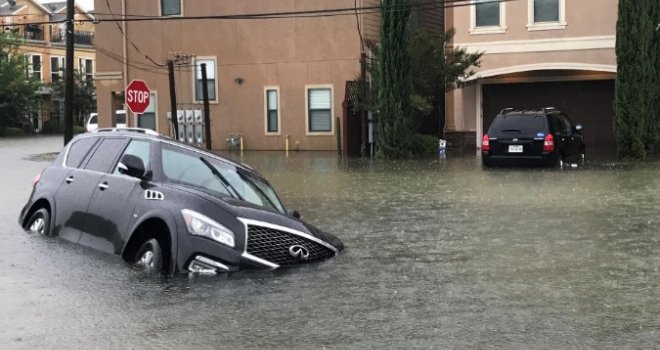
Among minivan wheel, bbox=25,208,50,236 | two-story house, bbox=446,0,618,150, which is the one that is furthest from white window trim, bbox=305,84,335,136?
minivan wheel, bbox=25,208,50,236

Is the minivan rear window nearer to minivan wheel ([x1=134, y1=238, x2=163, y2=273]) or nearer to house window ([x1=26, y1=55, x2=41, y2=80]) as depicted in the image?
minivan wheel ([x1=134, y1=238, x2=163, y2=273])

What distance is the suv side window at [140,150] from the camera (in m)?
8.54

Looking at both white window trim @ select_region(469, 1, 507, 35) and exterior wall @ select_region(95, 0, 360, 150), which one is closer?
white window trim @ select_region(469, 1, 507, 35)

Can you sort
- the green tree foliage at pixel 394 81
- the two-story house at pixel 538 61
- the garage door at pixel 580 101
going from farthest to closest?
the garage door at pixel 580 101 → the two-story house at pixel 538 61 → the green tree foliage at pixel 394 81

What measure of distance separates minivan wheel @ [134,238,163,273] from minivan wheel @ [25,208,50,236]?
2434mm

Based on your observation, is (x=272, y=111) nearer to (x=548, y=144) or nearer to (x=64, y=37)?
(x=548, y=144)

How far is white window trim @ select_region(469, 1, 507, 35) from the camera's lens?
28.8 m

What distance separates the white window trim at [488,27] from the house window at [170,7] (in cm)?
1311

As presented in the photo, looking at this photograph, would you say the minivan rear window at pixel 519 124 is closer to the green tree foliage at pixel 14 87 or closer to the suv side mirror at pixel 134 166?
the suv side mirror at pixel 134 166

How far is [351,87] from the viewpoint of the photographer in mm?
29750

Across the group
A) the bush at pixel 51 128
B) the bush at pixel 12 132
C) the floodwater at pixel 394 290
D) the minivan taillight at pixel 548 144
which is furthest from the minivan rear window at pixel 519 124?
the bush at pixel 51 128

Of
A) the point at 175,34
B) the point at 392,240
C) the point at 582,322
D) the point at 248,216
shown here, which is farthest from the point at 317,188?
the point at 175,34

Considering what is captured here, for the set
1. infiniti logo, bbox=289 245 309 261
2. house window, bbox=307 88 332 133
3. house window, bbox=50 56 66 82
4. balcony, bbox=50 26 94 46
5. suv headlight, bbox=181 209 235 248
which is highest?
balcony, bbox=50 26 94 46

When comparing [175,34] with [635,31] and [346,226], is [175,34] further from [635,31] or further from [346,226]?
[346,226]
